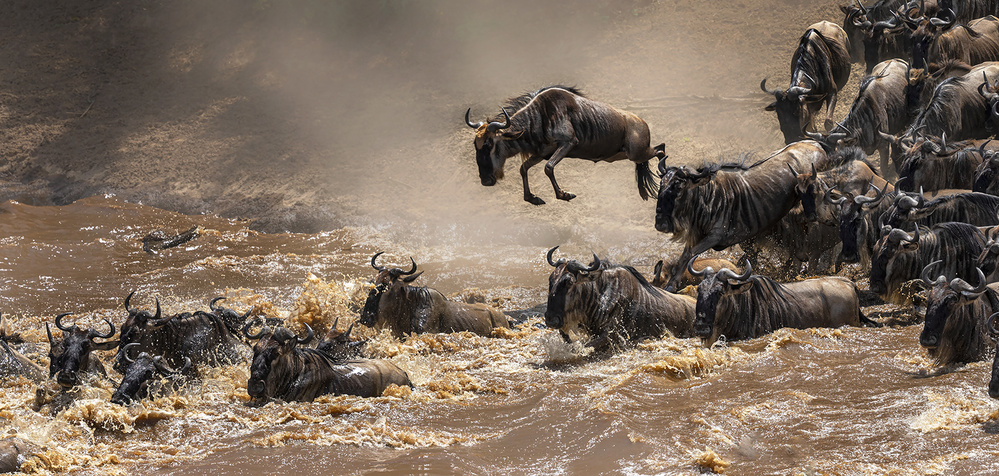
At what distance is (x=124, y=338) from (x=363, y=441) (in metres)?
3.30

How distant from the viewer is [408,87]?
65.7 feet

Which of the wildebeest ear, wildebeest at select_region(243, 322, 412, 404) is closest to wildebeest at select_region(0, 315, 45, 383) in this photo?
wildebeest at select_region(243, 322, 412, 404)

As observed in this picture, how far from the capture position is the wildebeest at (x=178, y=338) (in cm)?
A: 845

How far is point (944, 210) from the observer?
31.0ft

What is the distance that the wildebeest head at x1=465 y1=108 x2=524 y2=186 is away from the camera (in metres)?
11.2

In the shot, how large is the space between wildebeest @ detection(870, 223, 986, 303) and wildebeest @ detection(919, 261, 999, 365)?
5.65 feet

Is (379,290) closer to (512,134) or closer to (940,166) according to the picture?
(512,134)

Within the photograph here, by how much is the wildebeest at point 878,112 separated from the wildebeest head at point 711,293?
Answer: 5355 millimetres

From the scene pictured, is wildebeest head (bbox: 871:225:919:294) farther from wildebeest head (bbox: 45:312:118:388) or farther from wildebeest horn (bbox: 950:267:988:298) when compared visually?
wildebeest head (bbox: 45:312:118:388)

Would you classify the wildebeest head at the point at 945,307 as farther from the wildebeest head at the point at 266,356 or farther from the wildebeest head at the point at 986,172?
the wildebeest head at the point at 266,356

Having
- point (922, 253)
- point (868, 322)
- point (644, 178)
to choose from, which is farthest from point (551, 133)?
point (922, 253)

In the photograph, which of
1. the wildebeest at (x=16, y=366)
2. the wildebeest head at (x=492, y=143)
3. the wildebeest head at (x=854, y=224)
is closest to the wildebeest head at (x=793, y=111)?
the wildebeest head at (x=854, y=224)

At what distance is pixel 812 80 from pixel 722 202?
4.83 meters

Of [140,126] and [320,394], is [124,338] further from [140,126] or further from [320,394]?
[140,126]
